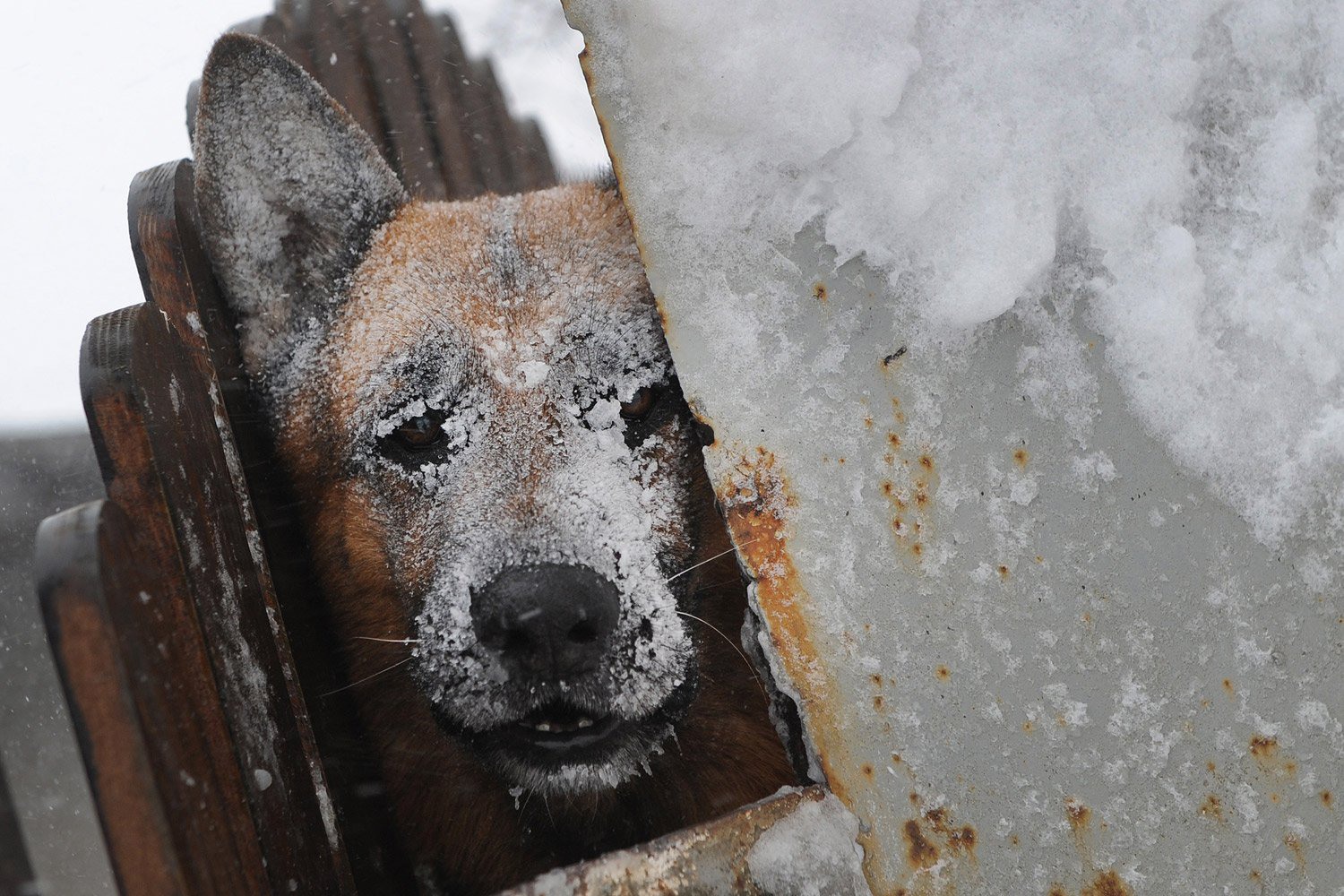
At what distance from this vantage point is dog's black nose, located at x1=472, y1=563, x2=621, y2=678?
5.63 feet

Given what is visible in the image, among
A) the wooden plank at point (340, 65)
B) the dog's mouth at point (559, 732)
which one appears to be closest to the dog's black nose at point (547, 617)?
the dog's mouth at point (559, 732)

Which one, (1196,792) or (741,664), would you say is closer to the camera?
(1196,792)

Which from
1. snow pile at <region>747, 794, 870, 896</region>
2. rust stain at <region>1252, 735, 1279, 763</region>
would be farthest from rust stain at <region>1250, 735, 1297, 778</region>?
snow pile at <region>747, 794, 870, 896</region>

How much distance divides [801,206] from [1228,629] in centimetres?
101

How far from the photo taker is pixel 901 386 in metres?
1.46

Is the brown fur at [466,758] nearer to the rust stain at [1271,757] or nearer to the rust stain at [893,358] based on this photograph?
the rust stain at [893,358]

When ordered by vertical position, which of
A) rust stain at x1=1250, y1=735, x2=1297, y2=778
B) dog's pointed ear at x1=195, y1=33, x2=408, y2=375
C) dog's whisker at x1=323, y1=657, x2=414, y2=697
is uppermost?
dog's pointed ear at x1=195, y1=33, x2=408, y2=375

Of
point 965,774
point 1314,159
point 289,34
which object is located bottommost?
point 965,774

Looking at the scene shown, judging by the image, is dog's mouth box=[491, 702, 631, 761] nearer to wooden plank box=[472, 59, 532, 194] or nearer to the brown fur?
the brown fur

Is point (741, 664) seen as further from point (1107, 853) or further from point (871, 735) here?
point (1107, 853)

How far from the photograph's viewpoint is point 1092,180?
1448mm

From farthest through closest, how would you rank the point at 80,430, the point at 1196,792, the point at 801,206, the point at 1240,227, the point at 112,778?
the point at 80,430, the point at 801,206, the point at 1240,227, the point at 1196,792, the point at 112,778

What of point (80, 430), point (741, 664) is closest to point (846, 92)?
point (741, 664)

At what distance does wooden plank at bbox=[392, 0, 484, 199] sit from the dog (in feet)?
6.02
